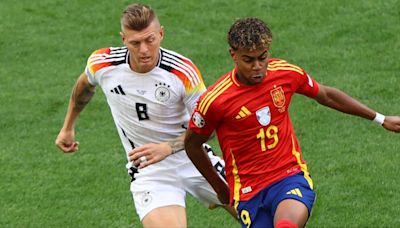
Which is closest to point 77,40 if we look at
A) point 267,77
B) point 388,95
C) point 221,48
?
point 221,48

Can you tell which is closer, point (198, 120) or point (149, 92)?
point (198, 120)

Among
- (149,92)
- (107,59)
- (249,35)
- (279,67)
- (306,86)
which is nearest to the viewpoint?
(249,35)

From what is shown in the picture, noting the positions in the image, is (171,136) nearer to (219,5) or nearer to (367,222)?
(367,222)

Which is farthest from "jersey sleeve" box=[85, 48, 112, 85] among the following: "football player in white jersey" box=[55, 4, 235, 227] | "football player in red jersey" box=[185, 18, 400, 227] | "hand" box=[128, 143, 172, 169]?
"football player in red jersey" box=[185, 18, 400, 227]

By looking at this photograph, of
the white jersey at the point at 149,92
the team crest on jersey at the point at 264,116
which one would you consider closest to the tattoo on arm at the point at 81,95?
the white jersey at the point at 149,92

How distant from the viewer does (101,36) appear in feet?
52.5

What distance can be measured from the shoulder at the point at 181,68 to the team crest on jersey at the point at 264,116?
816 mm

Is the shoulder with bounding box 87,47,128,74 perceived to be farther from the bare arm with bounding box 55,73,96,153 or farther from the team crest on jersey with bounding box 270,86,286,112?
the team crest on jersey with bounding box 270,86,286,112

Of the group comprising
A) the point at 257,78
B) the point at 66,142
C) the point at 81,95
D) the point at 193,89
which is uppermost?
the point at 257,78

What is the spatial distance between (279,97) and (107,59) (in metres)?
1.55

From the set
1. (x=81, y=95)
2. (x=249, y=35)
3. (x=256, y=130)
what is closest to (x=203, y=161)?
(x=256, y=130)

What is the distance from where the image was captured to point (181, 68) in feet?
28.2

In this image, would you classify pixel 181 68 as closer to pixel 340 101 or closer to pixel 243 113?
pixel 243 113

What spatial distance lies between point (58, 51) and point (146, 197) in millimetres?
7210
